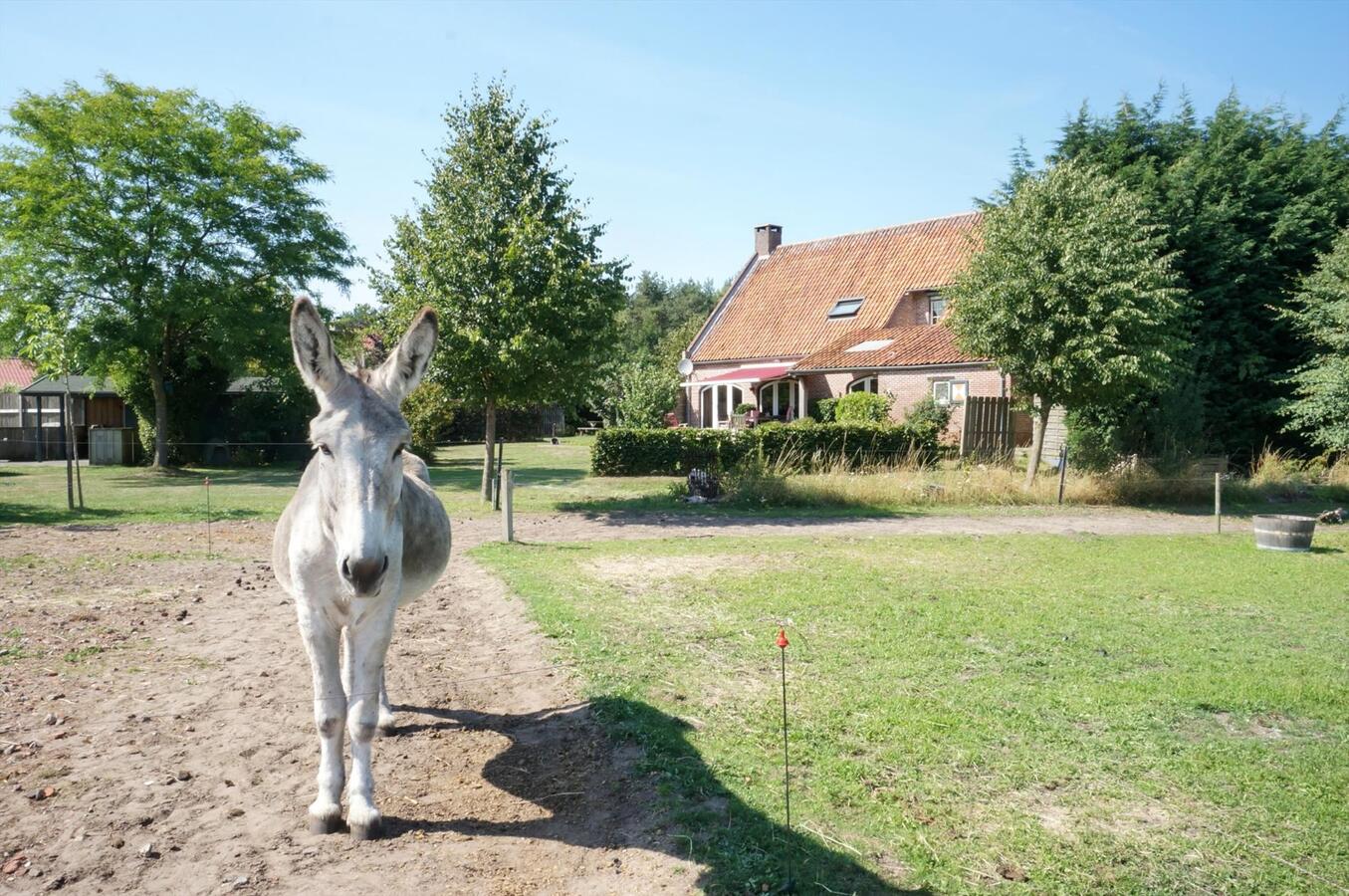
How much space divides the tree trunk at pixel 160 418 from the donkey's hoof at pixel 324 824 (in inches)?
1132

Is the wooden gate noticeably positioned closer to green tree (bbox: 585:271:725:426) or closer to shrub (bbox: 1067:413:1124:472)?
shrub (bbox: 1067:413:1124:472)

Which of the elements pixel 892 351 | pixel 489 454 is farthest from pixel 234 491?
pixel 892 351

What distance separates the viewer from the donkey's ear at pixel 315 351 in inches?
149

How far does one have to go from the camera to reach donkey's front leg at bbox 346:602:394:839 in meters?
4.34

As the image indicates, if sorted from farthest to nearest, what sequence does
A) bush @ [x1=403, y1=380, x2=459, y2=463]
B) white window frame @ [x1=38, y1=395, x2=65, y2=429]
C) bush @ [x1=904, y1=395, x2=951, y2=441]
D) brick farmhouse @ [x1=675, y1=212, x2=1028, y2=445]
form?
white window frame @ [x1=38, y1=395, x2=65, y2=429], bush @ [x1=403, y1=380, x2=459, y2=463], brick farmhouse @ [x1=675, y1=212, x2=1028, y2=445], bush @ [x1=904, y1=395, x2=951, y2=441]

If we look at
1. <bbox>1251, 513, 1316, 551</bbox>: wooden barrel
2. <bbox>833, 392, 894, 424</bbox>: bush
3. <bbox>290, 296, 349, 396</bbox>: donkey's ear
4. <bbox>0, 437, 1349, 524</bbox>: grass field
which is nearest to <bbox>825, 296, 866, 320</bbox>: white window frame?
<bbox>833, 392, 894, 424</bbox>: bush

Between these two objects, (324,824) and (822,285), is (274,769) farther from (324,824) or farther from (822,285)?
(822,285)

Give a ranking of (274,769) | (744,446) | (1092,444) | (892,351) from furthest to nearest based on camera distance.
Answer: (892,351)
(744,446)
(1092,444)
(274,769)

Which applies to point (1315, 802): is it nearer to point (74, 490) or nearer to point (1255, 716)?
point (1255, 716)

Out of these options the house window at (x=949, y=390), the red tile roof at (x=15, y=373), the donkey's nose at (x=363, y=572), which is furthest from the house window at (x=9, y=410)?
the donkey's nose at (x=363, y=572)

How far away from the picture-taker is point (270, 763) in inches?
203

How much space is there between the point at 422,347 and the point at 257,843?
8.68 ft

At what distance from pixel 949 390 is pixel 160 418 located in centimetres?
2786

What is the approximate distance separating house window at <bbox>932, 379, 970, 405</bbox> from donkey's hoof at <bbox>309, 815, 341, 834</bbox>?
2760 centimetres
